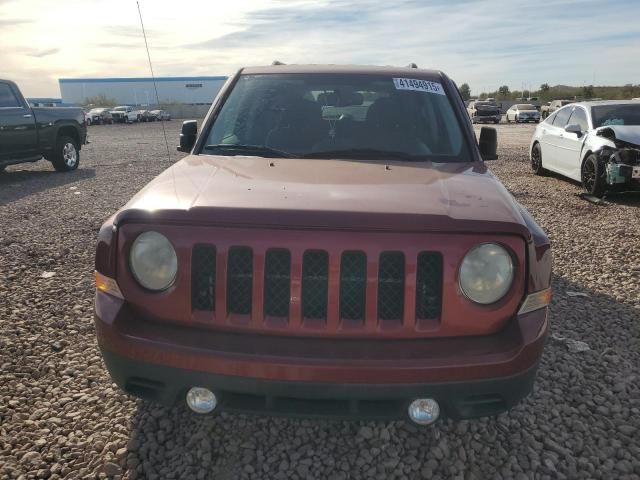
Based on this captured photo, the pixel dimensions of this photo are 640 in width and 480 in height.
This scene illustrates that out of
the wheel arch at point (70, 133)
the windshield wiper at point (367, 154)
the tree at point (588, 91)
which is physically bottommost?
the tree at point (588, 91)

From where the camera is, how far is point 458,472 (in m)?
2.32

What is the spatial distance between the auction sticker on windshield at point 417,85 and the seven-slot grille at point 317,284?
5.99 ft

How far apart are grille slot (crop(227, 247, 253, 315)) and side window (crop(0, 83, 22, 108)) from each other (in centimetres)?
1060

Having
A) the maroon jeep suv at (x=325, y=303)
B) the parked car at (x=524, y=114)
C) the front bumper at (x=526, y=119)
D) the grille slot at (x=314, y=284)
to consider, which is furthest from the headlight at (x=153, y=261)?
the front bumper at (x=526, y=119)

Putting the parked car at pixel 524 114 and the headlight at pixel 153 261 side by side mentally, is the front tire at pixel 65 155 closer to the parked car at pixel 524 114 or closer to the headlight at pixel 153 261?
the headlight at pixel 153 261

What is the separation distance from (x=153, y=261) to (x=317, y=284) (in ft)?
2.11

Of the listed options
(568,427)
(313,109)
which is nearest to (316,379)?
(568,427)

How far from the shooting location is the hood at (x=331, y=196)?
2.00 meters

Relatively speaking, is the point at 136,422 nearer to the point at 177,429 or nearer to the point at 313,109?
the point at 177,429

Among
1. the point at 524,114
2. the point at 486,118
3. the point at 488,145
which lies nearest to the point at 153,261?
the point at 488,145

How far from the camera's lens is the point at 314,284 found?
6.66 ft

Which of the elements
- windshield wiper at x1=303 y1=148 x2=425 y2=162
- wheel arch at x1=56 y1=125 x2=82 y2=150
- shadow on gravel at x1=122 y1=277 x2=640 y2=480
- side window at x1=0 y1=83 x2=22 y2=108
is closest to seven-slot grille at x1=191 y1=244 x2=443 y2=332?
shadow on gravel at x1=122 y1=277 x2=640 y2=480

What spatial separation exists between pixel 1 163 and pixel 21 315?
310 inches

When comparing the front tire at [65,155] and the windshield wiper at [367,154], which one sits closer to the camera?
the windshield wiper at [367,154]
